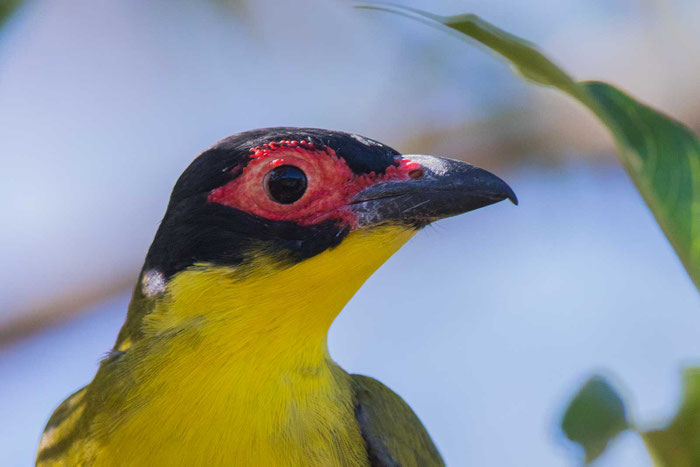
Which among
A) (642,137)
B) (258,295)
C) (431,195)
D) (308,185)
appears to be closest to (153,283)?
(258,295)

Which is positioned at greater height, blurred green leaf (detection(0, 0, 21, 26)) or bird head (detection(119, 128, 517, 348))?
blurred green leaf (detection(0, 0, 21, 26))

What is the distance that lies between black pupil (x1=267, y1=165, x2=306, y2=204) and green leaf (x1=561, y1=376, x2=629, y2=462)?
4.28 ft

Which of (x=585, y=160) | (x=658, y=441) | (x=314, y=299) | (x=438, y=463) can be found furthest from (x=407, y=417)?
(x=585, y=160)

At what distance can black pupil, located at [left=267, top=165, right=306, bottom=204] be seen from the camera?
3256mm

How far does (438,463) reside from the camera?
13.8ft

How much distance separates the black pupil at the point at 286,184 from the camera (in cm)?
326

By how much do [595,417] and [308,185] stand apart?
4.53 feet

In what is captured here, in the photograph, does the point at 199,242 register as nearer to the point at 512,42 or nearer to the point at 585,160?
the point at 512,42

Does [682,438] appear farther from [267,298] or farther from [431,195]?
[267,298]

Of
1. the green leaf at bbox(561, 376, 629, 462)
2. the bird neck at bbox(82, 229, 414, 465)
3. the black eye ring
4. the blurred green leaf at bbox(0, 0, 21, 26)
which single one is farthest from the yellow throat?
the blurred green leaf at bbox(0, 0, 21, 26)

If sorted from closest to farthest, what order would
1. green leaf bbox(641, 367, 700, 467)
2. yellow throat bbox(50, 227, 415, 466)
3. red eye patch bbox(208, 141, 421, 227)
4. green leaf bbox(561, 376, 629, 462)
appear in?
green leaf bbox(641, 367, 700, 467)
green leaf bbox(561, 376, 629, 462)
yellow throat bbox(50, 227, 415, 466)
red eye patch bbox(208, 141, 421, 227)

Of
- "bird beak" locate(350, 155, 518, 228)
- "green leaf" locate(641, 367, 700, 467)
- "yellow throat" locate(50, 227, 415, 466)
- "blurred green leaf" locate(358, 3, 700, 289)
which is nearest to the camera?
"blurred green leaf" locate(358, 3, 700, 289)

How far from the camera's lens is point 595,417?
257 cm

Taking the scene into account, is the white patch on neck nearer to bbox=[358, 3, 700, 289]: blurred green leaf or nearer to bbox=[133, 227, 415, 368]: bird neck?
bbox=[133, 227, 415, 368]: bird neck
